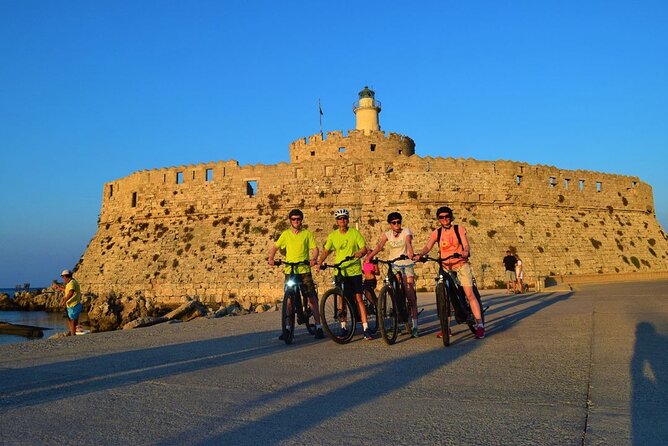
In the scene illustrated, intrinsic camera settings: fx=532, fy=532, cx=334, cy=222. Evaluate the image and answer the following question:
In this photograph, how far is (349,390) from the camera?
13.9 ft

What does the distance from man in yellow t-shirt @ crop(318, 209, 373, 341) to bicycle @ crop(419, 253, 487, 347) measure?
966 millimetres

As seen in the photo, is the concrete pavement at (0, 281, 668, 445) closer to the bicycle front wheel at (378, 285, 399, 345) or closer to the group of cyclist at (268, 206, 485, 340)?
the bicycle front wheel at (378, 285, 399, 345)

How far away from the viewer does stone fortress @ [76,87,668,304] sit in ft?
84.4

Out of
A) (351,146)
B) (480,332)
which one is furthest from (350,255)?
(351,146)

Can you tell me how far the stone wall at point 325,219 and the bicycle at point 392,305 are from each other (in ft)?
55.2

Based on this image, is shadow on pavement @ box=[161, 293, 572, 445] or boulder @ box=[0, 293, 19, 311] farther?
boulder @ box=[0, 293, 19, 311]

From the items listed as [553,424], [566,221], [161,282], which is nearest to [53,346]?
[553,424]

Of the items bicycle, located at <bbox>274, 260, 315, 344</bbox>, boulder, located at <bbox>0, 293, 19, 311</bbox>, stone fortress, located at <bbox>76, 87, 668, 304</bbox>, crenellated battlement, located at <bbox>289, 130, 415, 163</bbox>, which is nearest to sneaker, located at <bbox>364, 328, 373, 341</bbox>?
bicycle, located at <bbox>274, 260, 315, 344</bbox>

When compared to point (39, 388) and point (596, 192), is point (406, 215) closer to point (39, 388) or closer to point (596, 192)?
point (596, 192)

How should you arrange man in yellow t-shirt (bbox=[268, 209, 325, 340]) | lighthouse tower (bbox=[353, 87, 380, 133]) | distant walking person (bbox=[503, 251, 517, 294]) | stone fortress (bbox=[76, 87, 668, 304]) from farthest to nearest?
lighthouse tower (bbox=[353, 87, 380, 133])
stone fortress (bbox=[76, 87, 668, 304])
distant walking person (bbox=[503, 251, 517, 294])
man in yellow t-shirt (bbox=[268, 209, 325, 340])

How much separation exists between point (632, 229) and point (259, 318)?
92.1ft

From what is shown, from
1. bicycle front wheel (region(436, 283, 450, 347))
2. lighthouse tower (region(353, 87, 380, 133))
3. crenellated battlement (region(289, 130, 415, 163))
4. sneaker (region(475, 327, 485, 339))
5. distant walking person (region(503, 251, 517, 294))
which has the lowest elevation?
sneaker (region(475, 327, 485, 339))

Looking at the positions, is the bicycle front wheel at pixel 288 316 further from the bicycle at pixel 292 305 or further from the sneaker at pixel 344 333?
the sneaker at pixel 344 333

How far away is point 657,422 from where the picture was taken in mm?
3145
